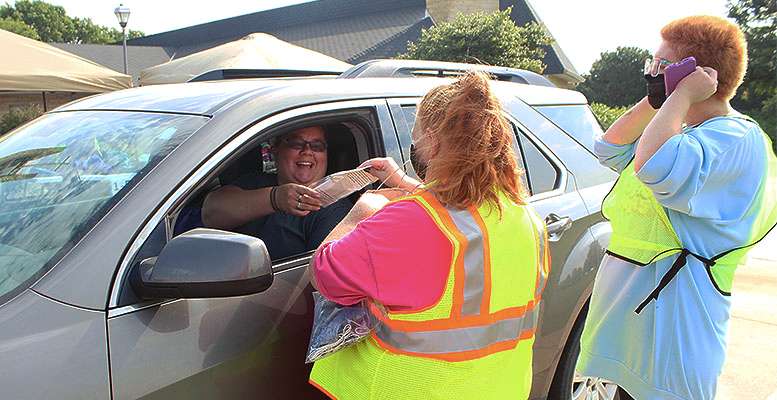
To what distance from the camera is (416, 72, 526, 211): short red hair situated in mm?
1509

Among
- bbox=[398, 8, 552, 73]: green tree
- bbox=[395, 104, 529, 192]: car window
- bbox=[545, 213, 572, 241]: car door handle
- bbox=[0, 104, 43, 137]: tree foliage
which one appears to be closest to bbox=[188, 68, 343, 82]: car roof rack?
bbox=[395, 104, 529, 192]: car window

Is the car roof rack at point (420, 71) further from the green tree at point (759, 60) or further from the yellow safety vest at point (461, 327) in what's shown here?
the green tree at point (759, 60)

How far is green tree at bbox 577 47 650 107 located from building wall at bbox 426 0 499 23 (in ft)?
34.6

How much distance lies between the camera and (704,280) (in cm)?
199

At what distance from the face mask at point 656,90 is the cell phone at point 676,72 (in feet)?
0.16

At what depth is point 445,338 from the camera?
151cm

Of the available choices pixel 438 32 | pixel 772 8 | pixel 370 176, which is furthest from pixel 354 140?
pixel 772 8

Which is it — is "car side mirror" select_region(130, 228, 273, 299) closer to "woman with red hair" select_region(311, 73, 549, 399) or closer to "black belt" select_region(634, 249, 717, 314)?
"woman with red hair" select_region(311, 73, 549, 399)

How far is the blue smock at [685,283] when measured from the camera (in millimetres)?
1843

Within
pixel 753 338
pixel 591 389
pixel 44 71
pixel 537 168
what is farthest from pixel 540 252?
pixel 44 71

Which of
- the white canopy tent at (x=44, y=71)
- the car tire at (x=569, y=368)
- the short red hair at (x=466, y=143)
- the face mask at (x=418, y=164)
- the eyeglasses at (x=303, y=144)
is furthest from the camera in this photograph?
the white canopy tent at (x=44, y=71)

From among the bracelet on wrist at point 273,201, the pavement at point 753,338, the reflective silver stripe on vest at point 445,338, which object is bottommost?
the pavement at point 753,338

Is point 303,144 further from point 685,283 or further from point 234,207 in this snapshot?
point 685,283

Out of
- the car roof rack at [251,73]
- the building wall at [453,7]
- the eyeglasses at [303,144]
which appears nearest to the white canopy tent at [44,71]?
the car roof rack at [251,73]
